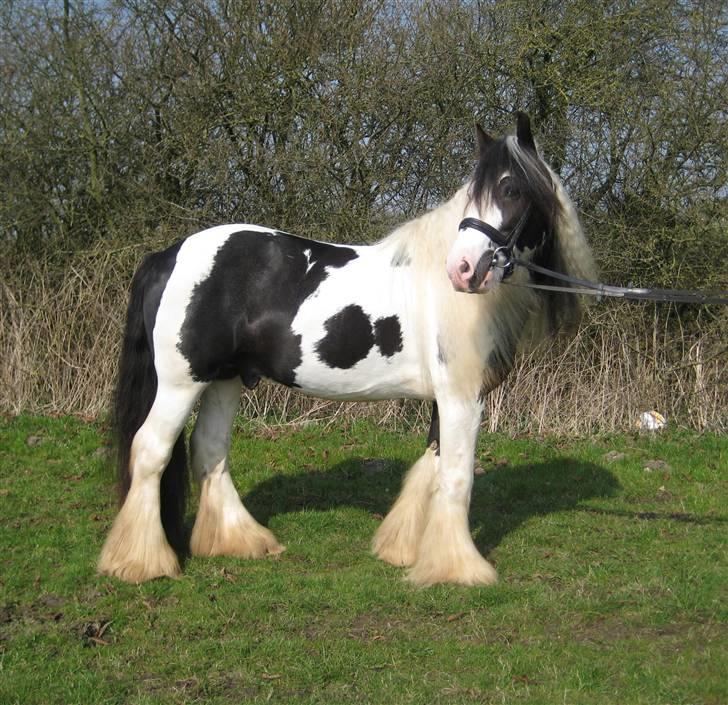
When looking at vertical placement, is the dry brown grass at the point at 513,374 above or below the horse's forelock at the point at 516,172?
below

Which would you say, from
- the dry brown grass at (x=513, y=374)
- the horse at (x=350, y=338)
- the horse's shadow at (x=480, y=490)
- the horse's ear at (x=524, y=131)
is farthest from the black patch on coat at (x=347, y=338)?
the dry brown grass at (x=513, y=374)

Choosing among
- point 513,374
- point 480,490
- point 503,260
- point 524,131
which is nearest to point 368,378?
point 503,260

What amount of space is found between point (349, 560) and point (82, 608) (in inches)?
58.8

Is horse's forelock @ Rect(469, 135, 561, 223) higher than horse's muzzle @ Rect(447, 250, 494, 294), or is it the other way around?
horse's forelock @ Rect(469, 135, 561, 223)

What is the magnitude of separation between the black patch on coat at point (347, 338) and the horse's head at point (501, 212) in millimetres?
705

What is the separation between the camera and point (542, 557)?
466cm

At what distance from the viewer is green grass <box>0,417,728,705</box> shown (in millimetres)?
3129

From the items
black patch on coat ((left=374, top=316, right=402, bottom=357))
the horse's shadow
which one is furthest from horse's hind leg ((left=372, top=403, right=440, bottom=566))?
the horse's shadow

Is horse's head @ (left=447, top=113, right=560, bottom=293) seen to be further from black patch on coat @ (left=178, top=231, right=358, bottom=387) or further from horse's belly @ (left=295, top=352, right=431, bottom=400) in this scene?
black patch on coat @ (left=178, top=231, right=358, bottom=387)

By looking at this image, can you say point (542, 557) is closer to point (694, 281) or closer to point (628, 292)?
point (628, 292)

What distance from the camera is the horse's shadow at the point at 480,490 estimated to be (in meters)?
5.61

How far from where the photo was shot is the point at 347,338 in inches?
167

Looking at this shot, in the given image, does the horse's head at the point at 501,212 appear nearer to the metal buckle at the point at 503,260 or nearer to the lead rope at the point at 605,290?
the metal buckle at the point at 503,260

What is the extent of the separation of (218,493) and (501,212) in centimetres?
232
